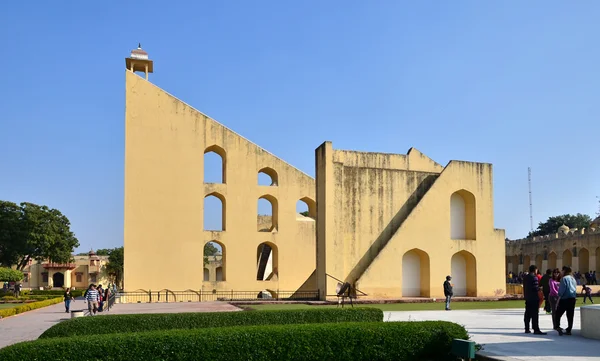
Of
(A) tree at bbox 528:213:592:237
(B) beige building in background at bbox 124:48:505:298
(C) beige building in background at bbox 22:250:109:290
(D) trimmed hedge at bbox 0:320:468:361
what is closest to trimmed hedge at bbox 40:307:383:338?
(D) trimmed hedge at bbox 0:320:468:361

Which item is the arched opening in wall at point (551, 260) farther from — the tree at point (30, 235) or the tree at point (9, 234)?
the tree at point (9, 234)

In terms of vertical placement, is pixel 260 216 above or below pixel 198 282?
above

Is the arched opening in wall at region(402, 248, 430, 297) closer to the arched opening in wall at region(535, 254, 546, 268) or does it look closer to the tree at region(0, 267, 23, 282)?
the tree at region(0, 267, 23, 282)

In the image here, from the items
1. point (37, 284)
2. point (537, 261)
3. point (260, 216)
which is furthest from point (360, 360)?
point (37, 284)

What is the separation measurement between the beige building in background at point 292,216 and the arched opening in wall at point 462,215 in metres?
0.05

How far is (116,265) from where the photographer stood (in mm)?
56406

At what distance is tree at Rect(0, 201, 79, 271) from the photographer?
4319cm

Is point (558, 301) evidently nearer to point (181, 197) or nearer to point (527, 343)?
point (527, 343)

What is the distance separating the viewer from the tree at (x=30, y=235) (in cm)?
4319

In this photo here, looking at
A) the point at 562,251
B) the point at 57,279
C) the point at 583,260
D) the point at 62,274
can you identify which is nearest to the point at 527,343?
the point at 583,260

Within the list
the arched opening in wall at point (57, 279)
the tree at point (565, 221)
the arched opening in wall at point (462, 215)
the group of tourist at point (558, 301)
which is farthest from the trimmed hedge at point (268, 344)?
the tree at point (565, 221)

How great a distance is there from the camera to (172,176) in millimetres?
24844

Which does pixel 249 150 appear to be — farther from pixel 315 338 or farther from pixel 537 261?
pixel 537 261

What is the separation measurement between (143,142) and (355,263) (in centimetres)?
1050
